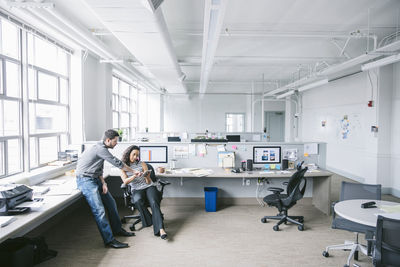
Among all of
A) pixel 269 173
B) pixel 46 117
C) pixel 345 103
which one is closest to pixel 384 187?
pixel 345 103

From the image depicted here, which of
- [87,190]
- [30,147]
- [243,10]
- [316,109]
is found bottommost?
[87,190]

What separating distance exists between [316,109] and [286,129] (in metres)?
2.06

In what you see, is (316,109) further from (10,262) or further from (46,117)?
(10,262)

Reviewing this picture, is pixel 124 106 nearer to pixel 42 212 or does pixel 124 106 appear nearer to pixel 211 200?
pixel 211 200

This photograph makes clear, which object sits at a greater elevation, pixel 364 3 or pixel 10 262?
pixel 364 3

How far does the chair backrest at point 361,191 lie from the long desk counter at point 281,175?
774 millimetres

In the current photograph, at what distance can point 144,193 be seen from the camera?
3178mm

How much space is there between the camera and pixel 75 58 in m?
4.33

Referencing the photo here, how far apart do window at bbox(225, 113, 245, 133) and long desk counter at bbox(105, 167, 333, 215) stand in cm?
653

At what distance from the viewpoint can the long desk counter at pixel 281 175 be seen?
3582 mm

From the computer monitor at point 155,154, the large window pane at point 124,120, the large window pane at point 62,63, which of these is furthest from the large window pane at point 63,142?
the large window pane at point 124,120

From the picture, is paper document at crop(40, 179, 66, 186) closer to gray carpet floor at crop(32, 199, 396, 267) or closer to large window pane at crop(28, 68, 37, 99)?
gray carpet floor at crop(32, 199, 396, 267)

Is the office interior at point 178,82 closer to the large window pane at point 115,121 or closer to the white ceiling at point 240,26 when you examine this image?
A: the white ceiling at point 240,26

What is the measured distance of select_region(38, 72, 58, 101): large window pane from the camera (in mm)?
3619
